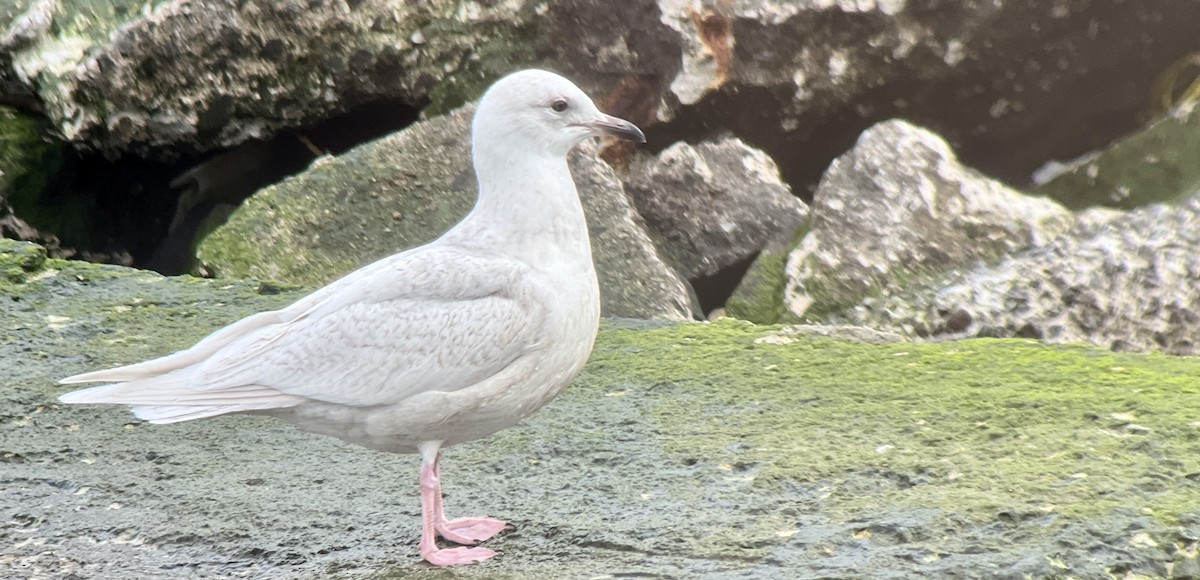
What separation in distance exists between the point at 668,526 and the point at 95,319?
3.45 metres

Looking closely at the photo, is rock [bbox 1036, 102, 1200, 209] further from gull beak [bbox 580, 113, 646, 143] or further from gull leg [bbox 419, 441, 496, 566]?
gull leg [bbox 419, 441, 496, 566]

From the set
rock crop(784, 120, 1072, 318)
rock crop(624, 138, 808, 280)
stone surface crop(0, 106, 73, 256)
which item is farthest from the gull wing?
stone surface crop(0, 106, 73, 256)

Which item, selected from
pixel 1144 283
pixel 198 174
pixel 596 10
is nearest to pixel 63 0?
pixel 198 174

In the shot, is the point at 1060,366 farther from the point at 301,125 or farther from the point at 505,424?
the point at 301,125

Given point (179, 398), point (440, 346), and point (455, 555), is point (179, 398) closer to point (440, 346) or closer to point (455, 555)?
point (440, 346)

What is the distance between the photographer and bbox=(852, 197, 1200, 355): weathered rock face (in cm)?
707

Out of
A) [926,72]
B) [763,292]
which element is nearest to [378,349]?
[763,292]

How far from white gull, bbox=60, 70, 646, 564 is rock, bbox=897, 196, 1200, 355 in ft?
11.1

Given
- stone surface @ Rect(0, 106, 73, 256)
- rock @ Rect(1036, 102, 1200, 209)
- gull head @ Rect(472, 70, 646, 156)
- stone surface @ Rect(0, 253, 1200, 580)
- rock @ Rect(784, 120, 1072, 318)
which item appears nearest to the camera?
stone surface @ Rect(0, 253, 1200, 580)

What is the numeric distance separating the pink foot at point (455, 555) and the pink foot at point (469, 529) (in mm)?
66

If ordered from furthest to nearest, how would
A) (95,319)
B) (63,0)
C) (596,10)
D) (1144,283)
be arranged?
(596,10)
(63,0)
(1144,283)
(95,319)

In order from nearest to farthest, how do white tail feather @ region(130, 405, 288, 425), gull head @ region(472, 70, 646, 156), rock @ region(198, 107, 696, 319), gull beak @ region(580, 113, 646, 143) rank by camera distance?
1. white tail feather @ region(130, 405, 288, 425)
2. gull head @ region(472, 70, 646, 156)
3. gull beak @ region(580, 113, 646, 143)
4. rock @ region(198, 107, 696, 319)

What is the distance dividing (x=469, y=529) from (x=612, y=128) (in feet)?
4.77

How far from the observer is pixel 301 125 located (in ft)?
28.4
